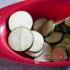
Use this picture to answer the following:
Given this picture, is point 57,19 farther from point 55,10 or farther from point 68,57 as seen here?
point 68,57

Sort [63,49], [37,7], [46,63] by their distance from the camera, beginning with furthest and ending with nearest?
[37,7] < [63,49] < [46,63]

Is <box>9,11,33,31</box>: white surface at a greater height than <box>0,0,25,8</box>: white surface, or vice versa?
<box>0,0,25,8</box>: white surface

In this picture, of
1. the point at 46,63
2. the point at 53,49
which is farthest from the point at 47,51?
the point at 46,63

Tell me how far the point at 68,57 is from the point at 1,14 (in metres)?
0.31

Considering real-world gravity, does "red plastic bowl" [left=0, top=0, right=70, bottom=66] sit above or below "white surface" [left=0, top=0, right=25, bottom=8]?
below

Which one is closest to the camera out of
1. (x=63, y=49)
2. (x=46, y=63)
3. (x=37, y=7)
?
(x=46, y=63)

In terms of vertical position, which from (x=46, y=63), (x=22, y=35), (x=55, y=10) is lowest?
A: (x=46, y=63)

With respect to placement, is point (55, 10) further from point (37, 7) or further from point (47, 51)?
point (47, 51)

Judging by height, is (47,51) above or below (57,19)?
below

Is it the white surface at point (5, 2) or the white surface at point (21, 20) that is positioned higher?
the white surface at point (5, 2)

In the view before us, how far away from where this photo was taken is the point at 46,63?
717 millimetres

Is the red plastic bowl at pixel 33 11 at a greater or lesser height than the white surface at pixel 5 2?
lesser

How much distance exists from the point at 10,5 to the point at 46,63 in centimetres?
29

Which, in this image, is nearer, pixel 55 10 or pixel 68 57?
pixel 68 57
